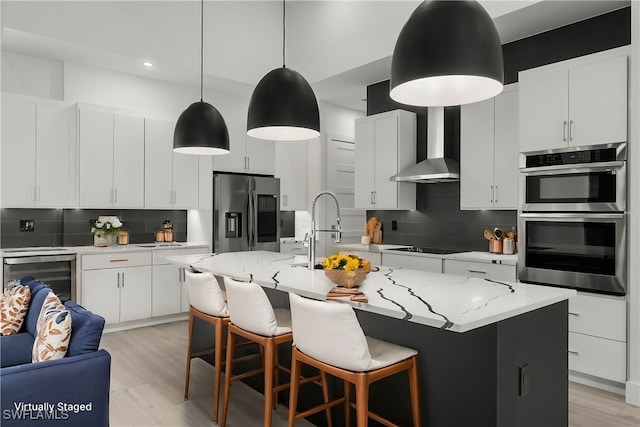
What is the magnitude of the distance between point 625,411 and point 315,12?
16.6 feet

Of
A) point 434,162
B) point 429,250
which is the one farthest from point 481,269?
point 434,162

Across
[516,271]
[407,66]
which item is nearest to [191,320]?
[407,66]

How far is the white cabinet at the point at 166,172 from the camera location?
5.25m

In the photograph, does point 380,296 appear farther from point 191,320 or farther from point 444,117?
point 444,117

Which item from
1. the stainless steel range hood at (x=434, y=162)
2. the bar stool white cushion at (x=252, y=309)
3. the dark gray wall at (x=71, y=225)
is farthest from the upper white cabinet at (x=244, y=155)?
the bar stool white cushion at (x=252, y=309)

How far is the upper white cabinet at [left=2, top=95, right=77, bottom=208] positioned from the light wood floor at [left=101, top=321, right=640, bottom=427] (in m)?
1.80

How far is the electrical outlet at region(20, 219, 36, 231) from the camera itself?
4781 mm

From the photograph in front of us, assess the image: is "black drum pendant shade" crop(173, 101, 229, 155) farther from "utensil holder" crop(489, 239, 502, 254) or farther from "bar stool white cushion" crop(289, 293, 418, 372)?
"utensil holder" crop(489, 239, 502, 254)

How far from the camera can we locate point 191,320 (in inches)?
127

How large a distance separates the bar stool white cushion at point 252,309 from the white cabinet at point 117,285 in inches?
107

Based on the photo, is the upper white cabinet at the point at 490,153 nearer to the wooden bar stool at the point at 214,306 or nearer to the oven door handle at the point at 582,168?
the oven door handle at the point at 582,168

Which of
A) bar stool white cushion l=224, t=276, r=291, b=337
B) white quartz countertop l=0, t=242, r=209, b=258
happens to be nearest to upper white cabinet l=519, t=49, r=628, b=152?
bar stool white cushion l=224, t=276, r=291, b=337

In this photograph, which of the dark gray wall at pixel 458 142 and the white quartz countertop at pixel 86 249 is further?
the white quartz countertop at pixel 86 249
